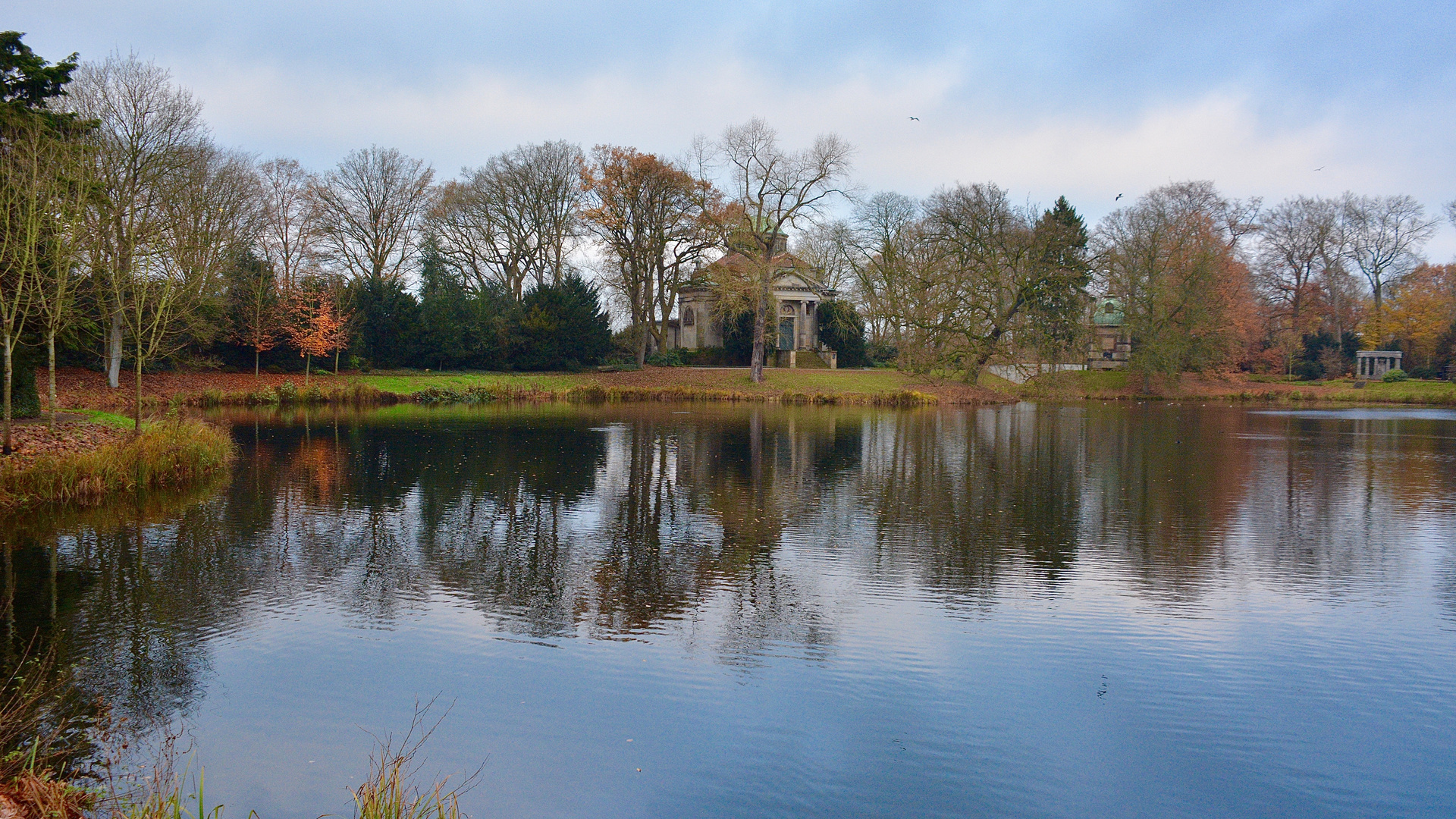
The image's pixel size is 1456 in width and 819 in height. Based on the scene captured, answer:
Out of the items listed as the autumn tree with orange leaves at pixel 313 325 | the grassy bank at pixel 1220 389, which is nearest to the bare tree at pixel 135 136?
the autumn tree with orange leaves at pixel 313 325

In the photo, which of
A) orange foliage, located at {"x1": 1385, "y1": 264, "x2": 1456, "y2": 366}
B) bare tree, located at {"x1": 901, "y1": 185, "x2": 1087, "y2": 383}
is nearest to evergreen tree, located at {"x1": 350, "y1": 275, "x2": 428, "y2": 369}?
bare tree, located at {"x1": 901, "y1": 185, "x2": 1087, "y2": 383}

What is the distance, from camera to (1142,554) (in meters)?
10.8

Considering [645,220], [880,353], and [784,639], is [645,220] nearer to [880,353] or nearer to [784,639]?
[880,353]

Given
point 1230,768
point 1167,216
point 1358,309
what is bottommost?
point 1230,768

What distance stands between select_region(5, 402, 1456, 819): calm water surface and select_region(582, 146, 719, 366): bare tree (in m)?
28.8

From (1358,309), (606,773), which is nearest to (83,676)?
(606,773)

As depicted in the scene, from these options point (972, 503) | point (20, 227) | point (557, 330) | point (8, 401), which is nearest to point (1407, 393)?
point (557, 330)

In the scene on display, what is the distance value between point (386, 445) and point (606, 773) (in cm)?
1713

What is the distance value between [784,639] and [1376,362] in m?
62.8

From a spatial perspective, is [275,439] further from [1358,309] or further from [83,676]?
[1358,309]

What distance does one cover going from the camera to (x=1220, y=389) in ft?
159

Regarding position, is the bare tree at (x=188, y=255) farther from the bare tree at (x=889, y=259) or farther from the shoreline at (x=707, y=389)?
the bare tree at (x=889, y=259)

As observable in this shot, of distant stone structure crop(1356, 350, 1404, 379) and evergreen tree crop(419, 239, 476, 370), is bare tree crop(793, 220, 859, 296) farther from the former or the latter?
distant stone structure crop(1356, 350, 1404, 379)

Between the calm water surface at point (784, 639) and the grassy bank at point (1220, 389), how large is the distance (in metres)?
29.4
